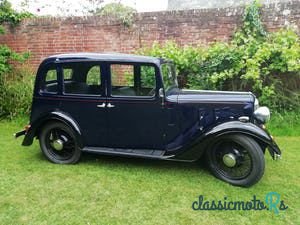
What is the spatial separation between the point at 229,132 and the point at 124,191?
1.40 m

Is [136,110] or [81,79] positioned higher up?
[81,79]

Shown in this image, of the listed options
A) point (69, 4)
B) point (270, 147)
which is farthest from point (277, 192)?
point (69, 4)

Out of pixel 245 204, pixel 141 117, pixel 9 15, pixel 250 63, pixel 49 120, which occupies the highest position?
pixel 9 15

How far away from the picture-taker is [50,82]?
12.4ft

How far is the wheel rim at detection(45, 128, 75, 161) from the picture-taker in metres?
3.83

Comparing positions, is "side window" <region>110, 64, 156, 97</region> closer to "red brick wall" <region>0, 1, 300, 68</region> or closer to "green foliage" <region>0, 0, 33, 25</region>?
"red brick wall" <region>0, 1, 300, 68</region>

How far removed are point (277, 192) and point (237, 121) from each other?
92 cm

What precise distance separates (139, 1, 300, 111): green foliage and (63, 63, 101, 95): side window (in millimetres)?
2260

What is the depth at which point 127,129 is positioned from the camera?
353 centimetres

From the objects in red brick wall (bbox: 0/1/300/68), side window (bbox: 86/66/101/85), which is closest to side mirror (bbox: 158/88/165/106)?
side window (bbox: 86/66/101/85)

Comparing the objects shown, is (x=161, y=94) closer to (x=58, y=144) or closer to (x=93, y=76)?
(x=93, y=76)

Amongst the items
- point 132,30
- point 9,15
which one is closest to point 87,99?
point 132,30

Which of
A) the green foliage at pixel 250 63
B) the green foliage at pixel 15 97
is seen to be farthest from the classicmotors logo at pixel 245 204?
the green foliage at pixel 15 97

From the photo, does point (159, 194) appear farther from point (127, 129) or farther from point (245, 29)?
point (245, 29)
